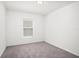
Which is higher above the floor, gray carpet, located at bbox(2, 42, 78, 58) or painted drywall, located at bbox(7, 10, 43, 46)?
painted drywall, located at bbox(7, 10, 43, 46)

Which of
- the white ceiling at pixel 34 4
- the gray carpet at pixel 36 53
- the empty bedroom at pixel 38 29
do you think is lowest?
the gray carpet at pixel 36 53

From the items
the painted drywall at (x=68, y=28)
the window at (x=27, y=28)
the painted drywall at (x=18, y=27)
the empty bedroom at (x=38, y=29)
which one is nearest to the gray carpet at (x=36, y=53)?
the empty bedroom at (x=38, y=29)

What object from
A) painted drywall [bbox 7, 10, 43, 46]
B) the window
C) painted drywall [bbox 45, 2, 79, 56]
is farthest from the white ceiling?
the window

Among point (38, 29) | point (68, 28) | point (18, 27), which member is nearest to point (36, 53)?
point (68, 28)

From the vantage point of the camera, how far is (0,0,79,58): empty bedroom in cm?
265

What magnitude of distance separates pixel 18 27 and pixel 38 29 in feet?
Result: 5.27

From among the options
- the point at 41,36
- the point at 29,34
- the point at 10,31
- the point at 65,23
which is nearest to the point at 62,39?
the point at 65,23

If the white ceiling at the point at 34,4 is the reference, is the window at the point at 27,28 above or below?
below

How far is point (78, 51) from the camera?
8.30 ft

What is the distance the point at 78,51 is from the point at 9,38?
3926 millimetres

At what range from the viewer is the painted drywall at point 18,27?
3964mm

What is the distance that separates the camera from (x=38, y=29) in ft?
16.4

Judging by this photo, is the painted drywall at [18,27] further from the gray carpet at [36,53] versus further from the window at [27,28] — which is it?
the gray carpet at [36,53]

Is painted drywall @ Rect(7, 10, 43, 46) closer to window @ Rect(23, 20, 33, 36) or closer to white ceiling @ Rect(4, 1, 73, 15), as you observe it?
window @ Rect(23, 20, 33, 36)
